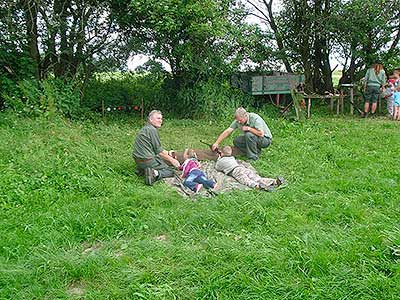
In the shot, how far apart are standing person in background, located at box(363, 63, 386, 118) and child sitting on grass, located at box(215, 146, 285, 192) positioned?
5.85 metres

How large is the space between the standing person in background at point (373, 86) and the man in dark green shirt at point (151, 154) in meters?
6.76

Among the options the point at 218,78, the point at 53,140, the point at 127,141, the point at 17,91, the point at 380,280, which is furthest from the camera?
the point at 218,78

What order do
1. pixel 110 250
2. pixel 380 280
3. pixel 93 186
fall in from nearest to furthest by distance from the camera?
pixel 380 280 < pixel 110 250 < pixel 93 186

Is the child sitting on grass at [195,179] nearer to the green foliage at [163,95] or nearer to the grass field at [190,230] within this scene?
the grass field at [190,230]

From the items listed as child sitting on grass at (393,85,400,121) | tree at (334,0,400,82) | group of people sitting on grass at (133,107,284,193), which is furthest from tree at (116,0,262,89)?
child sitting on grass at (393,85,400,121)

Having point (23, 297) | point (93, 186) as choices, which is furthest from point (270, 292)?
point (93, 186)

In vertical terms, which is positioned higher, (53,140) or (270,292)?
(53,140)

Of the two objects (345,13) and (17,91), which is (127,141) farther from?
(345,13)

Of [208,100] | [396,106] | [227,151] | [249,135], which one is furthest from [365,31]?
[227,151]

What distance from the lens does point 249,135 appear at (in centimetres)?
734

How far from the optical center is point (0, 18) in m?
9.82

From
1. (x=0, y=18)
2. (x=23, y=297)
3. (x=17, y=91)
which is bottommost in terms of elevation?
(x=23, y=297)

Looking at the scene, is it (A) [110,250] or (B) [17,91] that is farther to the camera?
(B) [17,91]

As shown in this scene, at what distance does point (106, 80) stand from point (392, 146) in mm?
7168
